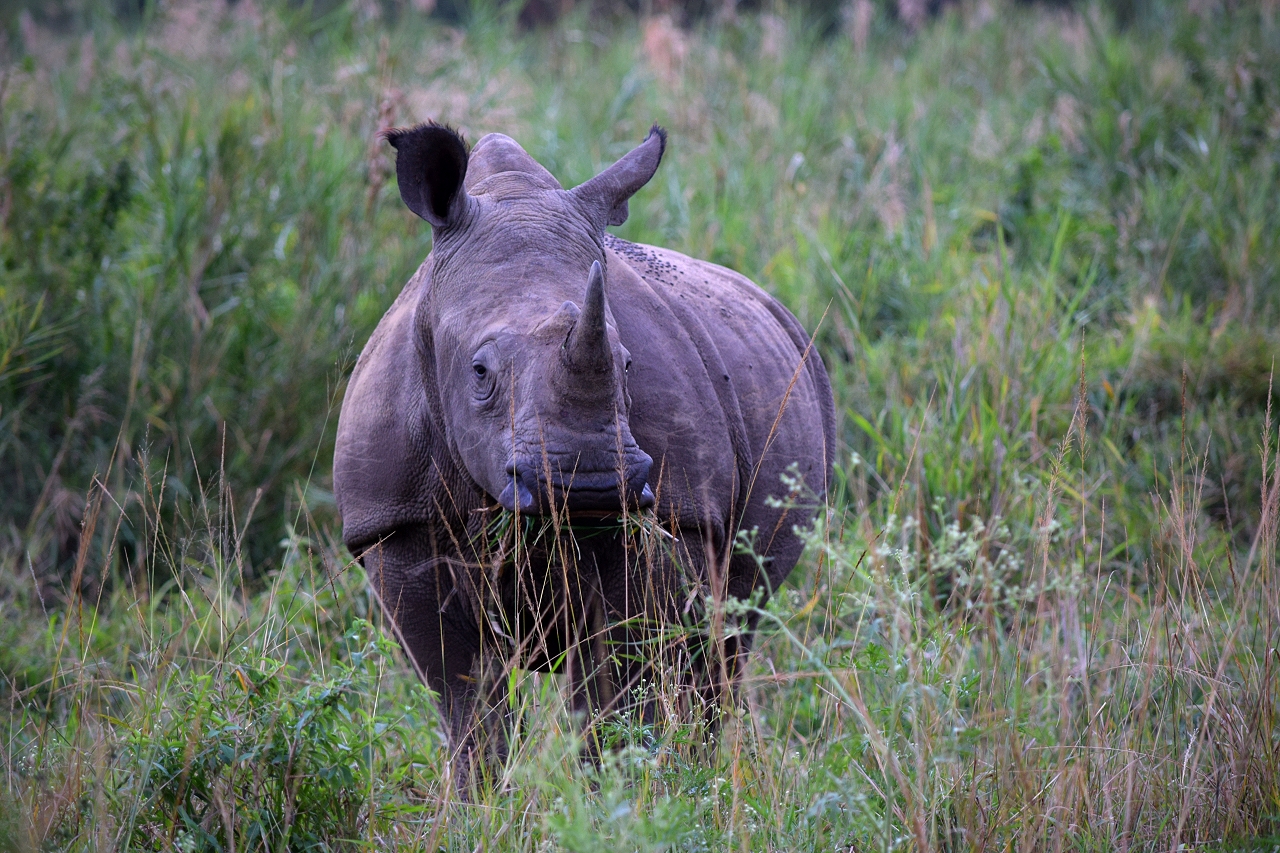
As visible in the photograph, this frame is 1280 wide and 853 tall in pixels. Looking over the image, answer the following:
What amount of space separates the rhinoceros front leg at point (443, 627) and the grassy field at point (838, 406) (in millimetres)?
150

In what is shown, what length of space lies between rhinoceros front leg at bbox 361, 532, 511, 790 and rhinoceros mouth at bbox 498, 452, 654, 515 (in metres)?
0.57

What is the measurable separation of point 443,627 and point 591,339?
1.13m

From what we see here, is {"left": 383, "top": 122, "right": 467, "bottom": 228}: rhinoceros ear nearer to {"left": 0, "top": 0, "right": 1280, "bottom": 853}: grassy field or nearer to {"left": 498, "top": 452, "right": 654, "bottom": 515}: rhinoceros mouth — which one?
{"left": 0, "top": 0, "right": 1280, "bottom": 853}: grassy field

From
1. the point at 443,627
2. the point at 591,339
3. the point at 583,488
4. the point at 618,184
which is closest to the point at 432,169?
the point at 618,184

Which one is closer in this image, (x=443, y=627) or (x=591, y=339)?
(x=591, y=339)

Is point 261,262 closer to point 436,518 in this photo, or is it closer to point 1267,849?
point 436,518

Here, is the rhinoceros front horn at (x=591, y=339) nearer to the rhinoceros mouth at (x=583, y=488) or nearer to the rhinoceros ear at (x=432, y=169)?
the rhinoceros mouth at (x=583, y=488)

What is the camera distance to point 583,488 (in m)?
2.62

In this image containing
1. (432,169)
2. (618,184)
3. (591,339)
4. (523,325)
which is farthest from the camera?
(618,184)

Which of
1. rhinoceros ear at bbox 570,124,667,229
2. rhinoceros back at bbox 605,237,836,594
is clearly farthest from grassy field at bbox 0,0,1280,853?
rhinoceros ear at bbox 570,124,667,229

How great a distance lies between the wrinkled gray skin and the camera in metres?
2.66

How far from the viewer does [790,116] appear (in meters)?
8.30

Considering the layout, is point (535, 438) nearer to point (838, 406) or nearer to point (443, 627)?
point (443, 627)

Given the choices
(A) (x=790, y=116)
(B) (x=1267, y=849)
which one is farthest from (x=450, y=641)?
(A) (x=790, y=116)
